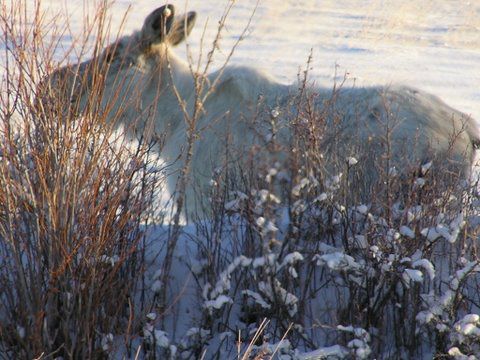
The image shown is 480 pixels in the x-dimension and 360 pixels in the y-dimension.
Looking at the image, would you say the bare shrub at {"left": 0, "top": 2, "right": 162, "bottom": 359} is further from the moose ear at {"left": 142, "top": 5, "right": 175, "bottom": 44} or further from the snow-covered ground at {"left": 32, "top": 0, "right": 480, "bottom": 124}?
the snow-covered ground at {"left": 32, "top": 0, "right": 480, "bottom": 124}

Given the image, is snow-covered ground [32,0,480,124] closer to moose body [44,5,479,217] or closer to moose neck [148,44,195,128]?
moose neck [148,44,195,128]

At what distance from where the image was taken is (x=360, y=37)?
18.5 metres

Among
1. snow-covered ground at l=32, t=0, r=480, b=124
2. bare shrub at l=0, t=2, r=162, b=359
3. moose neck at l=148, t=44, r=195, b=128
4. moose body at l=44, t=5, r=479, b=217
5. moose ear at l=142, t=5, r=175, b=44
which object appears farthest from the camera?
snow-covered ground at l=32, t=0, r=480, b=124

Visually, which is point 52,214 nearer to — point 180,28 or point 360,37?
point 180,28

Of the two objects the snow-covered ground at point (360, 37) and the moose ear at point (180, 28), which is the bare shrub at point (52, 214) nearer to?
the moose ear at point (180, 28)

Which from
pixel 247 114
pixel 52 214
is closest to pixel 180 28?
pixel 247 114

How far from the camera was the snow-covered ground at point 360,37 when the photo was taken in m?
14.2

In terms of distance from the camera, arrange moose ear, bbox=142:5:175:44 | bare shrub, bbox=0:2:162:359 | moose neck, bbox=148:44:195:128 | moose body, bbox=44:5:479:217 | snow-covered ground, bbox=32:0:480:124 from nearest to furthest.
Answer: bare shrub, bbox=0:2:162:359, moose body, bbox=44:5:479:217, moose ear, bbox=142:5:175:44, moose neck, bbox=148:44:195:128, snow-covered ground, bbox=32:0:480:124

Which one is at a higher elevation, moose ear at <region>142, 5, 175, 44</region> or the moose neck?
moose ear at <region>142, 5, 175, 44</region>

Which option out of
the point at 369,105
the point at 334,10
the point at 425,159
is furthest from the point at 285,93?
the point at 334,10

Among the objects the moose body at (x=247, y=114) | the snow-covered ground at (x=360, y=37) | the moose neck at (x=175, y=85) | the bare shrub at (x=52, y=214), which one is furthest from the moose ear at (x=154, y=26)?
the snow-covered ground at (x=360, y=37)

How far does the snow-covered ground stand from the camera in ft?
46.5

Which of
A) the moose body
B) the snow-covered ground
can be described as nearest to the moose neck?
the moose body

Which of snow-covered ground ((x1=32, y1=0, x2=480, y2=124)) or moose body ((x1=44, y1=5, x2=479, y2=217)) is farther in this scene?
snow-covered ground ((x1=32, y1=0, x2=480, y2=124))
